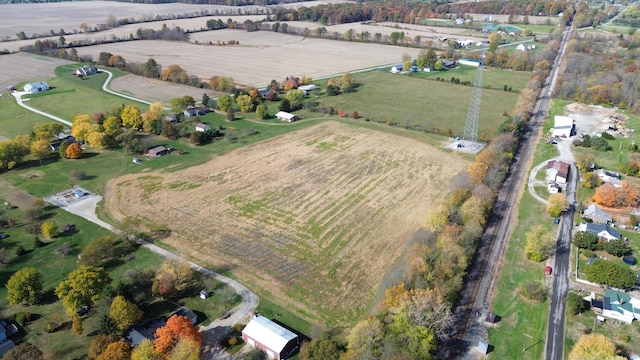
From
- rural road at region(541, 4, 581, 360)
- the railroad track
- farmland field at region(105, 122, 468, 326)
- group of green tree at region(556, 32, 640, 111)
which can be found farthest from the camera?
group of green tree at region(556, 32, 640, 111)

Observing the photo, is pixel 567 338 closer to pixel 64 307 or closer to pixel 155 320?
pixel 155 320

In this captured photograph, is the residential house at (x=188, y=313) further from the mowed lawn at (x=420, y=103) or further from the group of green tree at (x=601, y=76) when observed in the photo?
the group of green tree at (x=601, y=76)

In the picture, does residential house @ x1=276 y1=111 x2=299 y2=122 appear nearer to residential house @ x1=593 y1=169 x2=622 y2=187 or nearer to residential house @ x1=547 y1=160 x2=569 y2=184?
residential house @ x1=547 y1=160 x2=569 y2=184

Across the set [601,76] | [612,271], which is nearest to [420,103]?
[601,76]

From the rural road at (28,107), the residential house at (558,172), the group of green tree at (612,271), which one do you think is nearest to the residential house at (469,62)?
the residential house at (558,172)

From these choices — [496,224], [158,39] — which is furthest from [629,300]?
[158,39]

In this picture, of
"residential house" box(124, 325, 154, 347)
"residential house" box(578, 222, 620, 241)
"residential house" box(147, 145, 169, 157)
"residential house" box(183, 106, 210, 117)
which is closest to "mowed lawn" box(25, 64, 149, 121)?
"residential house" box(183, 106, 210, 117)

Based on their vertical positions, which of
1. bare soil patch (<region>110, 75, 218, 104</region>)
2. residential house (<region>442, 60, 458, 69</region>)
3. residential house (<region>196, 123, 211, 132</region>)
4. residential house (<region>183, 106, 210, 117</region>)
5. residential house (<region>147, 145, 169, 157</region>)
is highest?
residential house (<region>442, 60, 458, 69</region>)
